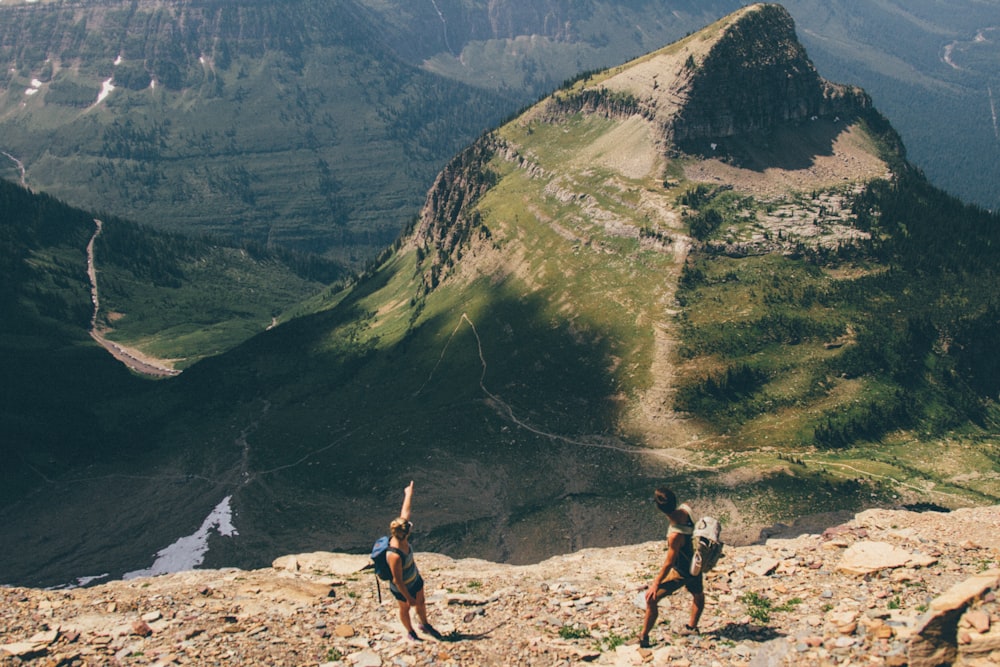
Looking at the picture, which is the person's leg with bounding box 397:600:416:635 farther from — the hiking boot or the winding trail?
the winding trail

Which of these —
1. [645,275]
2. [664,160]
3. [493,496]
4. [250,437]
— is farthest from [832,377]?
[250,437]

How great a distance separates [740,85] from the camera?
6806 inches

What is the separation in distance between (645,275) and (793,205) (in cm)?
3482

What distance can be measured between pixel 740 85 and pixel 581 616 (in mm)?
164163

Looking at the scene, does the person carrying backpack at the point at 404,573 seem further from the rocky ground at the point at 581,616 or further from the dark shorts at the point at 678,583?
the dark shorts at the point at 678,583

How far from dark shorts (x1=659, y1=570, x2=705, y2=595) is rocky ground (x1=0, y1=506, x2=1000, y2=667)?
2387mm

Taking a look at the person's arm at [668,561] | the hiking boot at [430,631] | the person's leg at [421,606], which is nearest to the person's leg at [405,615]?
the person's leg at [421,606]

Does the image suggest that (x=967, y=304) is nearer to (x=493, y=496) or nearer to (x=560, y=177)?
(x=493, y=496)

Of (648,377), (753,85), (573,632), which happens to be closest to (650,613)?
(573,632)

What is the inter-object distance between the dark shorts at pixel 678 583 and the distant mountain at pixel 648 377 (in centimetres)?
6151

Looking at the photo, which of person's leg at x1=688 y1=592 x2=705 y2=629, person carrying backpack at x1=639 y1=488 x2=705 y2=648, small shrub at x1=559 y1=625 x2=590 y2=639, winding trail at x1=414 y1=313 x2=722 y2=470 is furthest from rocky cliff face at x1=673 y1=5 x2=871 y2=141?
person carrying backpack at x1=639 y1=488 x2=705 y2=648

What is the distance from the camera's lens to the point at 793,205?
150875mm

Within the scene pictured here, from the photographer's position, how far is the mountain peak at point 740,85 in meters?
171

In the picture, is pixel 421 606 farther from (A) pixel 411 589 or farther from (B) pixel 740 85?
(B) pixel 740 85
